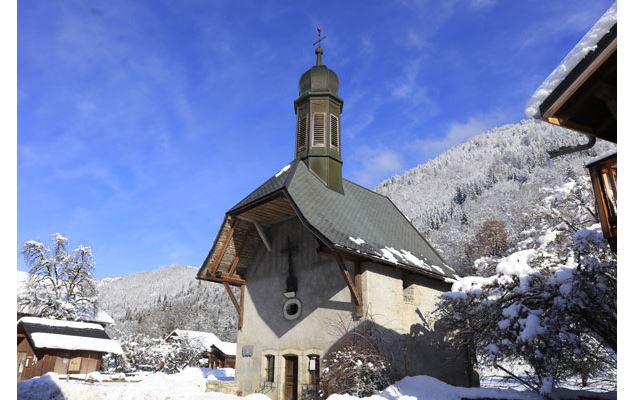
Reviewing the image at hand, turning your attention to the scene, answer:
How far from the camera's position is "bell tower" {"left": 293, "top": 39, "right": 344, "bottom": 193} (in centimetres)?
2062

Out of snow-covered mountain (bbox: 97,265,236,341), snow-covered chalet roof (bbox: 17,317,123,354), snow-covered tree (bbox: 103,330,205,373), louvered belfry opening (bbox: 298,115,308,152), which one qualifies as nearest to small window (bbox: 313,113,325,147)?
louvered belfry opening (bbox: 298,115,308,152)

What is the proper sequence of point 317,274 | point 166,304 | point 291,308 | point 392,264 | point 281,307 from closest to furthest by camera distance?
point 392,264 → point 317,274 → point 291,308 → point 281,307 → point 166,304

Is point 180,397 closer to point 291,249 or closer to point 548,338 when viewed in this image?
point 291,249

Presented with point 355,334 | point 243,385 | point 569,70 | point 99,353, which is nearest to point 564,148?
point 569,70

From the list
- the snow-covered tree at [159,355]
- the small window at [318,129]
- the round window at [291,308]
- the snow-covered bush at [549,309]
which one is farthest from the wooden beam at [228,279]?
the snow-covered tree at [159,355]

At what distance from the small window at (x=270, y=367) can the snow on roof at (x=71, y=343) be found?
23.4 m

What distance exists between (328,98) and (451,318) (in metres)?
12.2

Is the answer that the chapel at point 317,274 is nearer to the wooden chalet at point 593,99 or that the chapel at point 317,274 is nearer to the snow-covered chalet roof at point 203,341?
the wooden chalet at point 593,99

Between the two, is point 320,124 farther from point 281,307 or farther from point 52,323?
point 52,323

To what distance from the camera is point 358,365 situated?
44.3ft

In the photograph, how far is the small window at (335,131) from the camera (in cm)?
2142

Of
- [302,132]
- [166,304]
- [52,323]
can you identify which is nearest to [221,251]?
[302,132]

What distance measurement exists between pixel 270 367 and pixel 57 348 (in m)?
24.3

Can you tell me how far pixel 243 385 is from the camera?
18.1m
